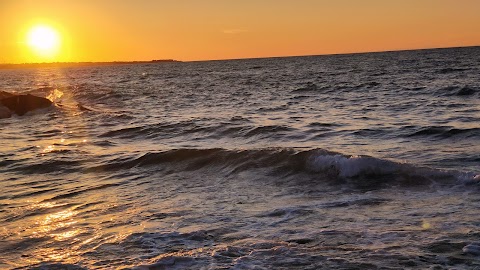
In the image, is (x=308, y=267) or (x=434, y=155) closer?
(x=308, y=267)

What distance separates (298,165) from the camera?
1177 cm

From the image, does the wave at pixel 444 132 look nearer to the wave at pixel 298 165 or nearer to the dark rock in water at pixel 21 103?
the wave at pixel 298 165

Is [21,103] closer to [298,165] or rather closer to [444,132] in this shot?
[298,165]

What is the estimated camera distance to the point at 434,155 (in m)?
12.4

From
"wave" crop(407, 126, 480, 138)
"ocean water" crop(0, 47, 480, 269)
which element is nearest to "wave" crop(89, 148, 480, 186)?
"ocean water" crop(0, 47, 480, 269)

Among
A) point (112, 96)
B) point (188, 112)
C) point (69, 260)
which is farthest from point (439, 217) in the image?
point (112, 96)

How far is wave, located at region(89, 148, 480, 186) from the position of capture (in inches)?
394

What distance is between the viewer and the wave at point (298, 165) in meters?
10.0

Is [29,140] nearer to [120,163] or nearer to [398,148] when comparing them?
[120,163]

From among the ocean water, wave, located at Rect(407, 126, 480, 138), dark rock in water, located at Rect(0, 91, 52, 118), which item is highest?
dark rock in water, located at Rect(0, 91, 52, 118)

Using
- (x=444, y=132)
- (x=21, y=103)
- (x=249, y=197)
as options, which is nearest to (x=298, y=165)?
(x=249, y=197)

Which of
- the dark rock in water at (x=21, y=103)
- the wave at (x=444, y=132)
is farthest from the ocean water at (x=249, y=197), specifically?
the dark rock in water at (x=21, y=103)

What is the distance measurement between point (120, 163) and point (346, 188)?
639 cm

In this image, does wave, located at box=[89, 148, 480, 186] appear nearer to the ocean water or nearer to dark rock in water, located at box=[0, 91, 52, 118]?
the ocean water
